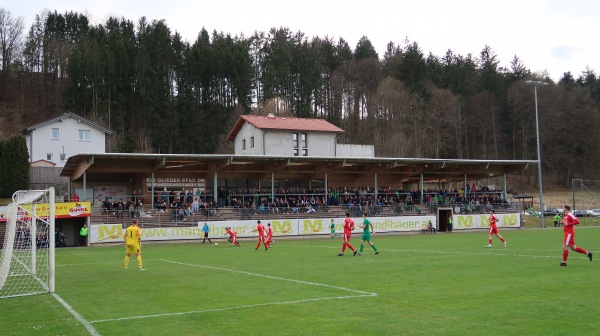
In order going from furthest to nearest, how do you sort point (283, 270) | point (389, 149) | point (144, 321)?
point (389, 149) → point (283, 270) → point (144, 321)

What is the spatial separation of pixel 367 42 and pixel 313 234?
5666 centimetres

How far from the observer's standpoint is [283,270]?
1872 centimetres

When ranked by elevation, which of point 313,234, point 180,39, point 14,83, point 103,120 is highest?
point 180,39

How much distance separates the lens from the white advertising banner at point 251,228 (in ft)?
135

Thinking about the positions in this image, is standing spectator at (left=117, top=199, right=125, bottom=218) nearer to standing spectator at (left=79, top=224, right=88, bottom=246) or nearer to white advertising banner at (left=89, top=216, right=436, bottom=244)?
white advertising banner at (left=89, top=216, right=436, bottom=244)

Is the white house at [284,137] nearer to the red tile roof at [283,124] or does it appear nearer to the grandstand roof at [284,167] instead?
the red tile roof at [283,124]

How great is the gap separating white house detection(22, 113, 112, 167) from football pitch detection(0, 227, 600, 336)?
5361cm

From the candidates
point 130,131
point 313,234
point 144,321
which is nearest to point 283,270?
point 144,321

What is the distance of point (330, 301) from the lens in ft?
38.7

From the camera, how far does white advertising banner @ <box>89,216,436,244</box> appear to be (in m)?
41.1

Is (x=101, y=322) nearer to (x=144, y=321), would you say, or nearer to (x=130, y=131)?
(x=144, y=321)

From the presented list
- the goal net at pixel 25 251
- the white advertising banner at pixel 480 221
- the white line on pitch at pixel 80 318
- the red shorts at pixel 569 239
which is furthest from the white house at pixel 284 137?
the white line on pitch at pixel 80 318

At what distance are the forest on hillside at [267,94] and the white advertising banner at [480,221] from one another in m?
24.7

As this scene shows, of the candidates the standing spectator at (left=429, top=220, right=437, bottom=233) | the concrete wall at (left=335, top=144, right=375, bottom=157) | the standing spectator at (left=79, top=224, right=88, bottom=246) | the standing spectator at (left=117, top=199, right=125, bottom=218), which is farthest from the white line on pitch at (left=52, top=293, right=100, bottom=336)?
the concrete wall at (left=335, top=144, right=375, bottom=157)
